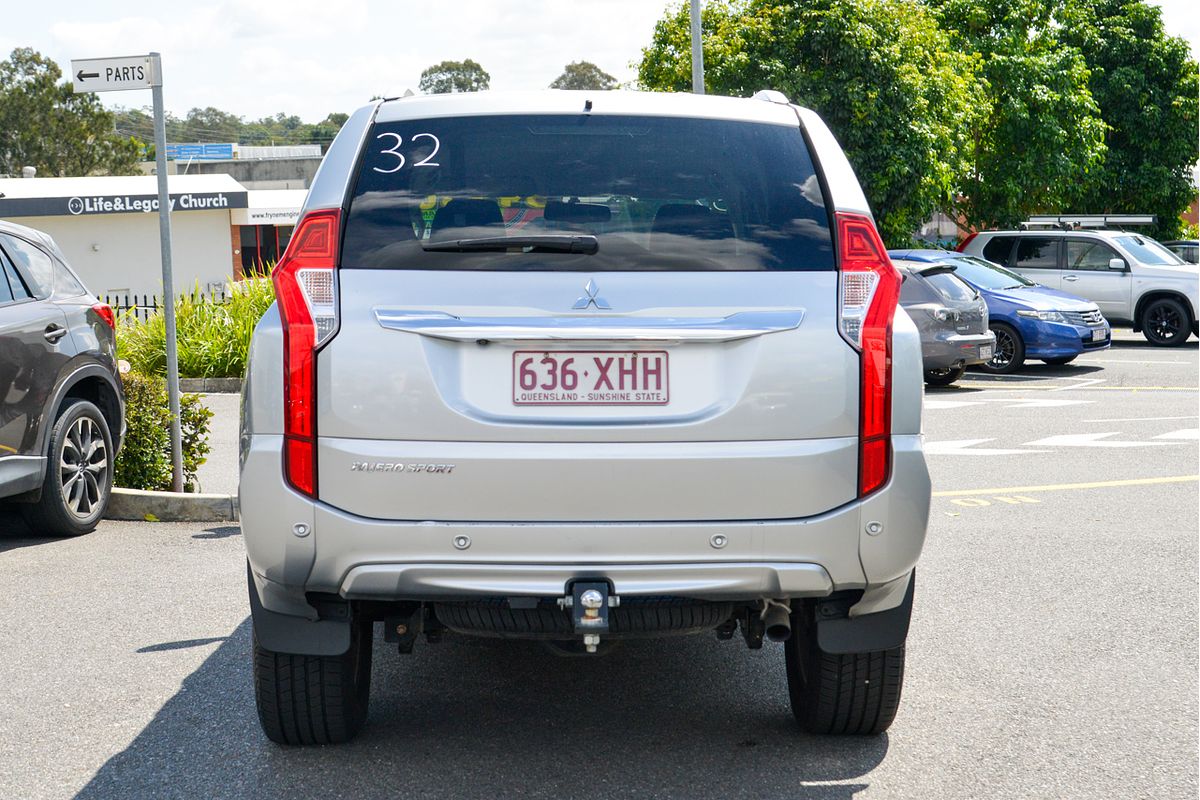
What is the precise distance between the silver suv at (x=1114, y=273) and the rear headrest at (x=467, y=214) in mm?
20139

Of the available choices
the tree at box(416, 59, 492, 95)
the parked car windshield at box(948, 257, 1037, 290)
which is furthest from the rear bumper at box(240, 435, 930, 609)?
the tree at box(416, 59, 492, 95)

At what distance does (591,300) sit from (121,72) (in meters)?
5.65

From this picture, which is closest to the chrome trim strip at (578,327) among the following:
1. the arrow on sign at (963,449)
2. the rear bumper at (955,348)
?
the arrow on sign at (963,449)

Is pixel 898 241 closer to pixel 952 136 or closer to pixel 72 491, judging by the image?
pixel 952 136

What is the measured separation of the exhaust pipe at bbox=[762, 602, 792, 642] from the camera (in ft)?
12.5

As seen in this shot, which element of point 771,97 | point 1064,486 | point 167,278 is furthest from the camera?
point 1064,486

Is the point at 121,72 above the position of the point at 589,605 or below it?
above

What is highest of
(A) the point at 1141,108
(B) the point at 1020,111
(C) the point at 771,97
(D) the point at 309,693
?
(A) the point at 1141,108

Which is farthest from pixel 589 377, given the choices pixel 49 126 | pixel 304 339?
pixel 49 126

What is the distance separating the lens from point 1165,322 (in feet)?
73.2

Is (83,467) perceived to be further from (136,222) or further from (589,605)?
(136,222)

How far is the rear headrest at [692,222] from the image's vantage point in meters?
3.62

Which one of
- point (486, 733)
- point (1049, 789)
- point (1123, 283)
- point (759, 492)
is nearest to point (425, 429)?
point (759, 492)

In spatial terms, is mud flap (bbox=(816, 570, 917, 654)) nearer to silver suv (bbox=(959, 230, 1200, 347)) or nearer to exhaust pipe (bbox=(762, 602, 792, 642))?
exhaust pipe (bbox=(762, 602, 792, 642))
